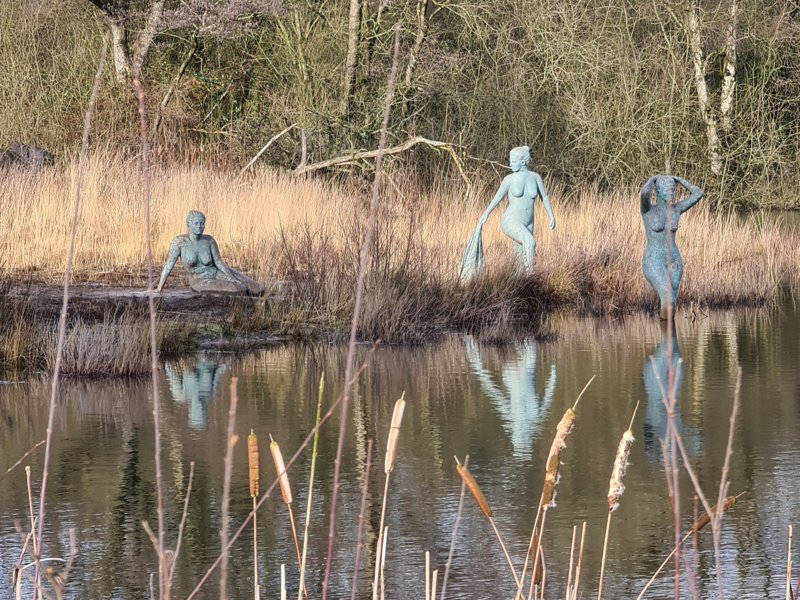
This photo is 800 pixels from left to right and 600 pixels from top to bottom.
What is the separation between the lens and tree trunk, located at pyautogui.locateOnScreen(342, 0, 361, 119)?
2467 cm

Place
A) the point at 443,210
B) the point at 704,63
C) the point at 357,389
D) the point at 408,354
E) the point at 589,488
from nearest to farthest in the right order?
the point at 589,488 → the point at 357,389 → the point at 408,354 → the point at 443,210 → the point at 704,63

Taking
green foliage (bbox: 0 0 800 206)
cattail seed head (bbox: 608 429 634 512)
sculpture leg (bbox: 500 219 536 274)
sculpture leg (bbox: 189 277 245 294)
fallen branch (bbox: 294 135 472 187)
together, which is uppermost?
green foliage (bbox: 0 0 800 206)

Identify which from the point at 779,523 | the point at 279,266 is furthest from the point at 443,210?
the point at 779,523

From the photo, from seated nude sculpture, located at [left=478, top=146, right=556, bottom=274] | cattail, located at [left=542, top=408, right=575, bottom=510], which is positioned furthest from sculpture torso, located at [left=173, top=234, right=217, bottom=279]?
cattail, located at [left=542, top=408, right=575, bottom=510]

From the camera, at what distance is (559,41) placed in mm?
26297

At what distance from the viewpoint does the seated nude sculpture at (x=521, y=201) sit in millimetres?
15516

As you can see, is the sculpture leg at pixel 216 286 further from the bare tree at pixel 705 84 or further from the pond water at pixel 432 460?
the bare tree at pixel 705 84

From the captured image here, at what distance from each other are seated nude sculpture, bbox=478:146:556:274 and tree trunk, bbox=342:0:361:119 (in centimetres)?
945

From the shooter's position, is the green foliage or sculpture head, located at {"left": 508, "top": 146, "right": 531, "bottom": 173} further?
Result: the green foliage

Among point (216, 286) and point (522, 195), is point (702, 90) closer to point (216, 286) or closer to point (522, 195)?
point (522, 195)

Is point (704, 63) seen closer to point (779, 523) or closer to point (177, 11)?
point (177, 11)

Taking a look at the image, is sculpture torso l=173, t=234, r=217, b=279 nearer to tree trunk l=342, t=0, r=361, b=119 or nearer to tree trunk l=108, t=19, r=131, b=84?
tree trunk l=108, t=19, r=131, b=84

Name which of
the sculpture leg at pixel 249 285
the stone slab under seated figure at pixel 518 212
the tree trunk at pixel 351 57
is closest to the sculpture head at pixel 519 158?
the stone slab under seated figure at pixel 518 212

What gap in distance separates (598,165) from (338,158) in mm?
5287
